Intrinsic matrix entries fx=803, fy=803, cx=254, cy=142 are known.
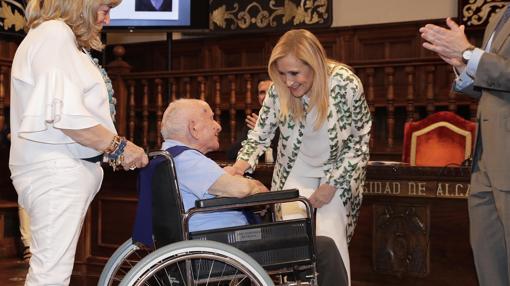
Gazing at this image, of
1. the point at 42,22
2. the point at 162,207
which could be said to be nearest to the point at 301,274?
the point at 162,207

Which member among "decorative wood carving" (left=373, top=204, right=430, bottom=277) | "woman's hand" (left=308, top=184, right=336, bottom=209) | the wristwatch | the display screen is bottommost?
"decorative wood carving" (left=373, top=204, right=430, bottom=277)

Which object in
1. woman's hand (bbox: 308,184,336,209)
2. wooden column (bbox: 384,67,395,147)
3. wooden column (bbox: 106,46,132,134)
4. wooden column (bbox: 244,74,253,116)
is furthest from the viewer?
wooden column (bbox: 106,46,132,134)

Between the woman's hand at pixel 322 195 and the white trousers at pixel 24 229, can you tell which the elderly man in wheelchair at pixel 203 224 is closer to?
the woman's hand at pixel 322 195

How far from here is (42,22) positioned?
99.3 inches

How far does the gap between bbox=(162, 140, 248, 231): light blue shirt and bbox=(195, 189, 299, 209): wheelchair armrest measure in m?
0.14

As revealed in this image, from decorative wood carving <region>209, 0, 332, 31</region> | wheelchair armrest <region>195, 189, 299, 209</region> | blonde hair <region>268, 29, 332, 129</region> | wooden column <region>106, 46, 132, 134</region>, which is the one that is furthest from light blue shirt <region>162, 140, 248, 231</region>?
decorative wood carving <region>209, 0, 332, 31</region>

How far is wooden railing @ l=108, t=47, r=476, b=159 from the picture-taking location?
5.93 meters

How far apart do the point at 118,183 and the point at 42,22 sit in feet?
8.84

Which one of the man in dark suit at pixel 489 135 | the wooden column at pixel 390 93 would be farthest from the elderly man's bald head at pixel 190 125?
the wooden column at pixel 390 93

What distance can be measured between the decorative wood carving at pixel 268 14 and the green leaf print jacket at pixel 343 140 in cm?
405

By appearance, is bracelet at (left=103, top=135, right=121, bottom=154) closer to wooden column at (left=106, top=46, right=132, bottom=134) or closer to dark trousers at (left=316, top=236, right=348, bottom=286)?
dark trousers at (left=316, top=236, right=348, bottom=286)

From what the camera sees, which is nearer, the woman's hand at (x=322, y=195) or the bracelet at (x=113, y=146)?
the bracelet at (x=113, y=146)

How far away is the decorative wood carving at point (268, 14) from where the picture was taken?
23.9ft

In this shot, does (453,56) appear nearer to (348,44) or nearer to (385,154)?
(385,154)
